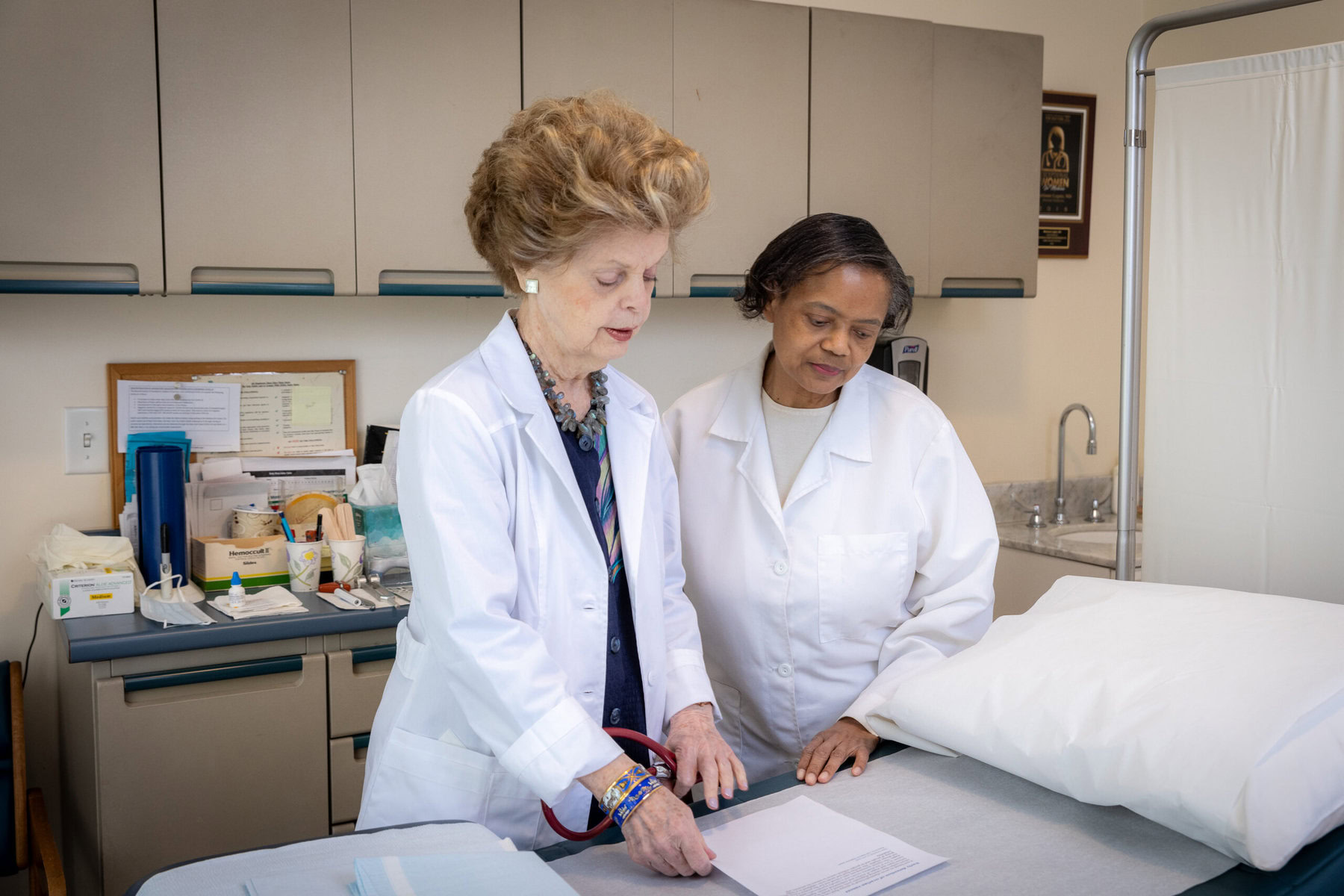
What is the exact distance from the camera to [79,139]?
222cm

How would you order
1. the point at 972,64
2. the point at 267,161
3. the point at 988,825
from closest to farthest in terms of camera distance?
the point at 988,825 < the point at 267,161 < the point at 972,64

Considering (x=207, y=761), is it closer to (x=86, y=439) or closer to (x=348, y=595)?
(x=348, y=595)

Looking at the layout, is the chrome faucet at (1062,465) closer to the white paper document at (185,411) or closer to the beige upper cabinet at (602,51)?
the beige upper cabinet at (602,51)

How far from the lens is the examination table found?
969mm

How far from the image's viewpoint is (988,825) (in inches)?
43.6

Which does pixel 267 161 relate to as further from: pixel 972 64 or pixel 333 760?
pixel 972 64

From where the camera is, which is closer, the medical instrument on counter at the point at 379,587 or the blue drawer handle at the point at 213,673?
the blue drawer handle at the point at 213,673

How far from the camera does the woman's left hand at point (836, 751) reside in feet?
4.17

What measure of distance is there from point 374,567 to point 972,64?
2.13 meters

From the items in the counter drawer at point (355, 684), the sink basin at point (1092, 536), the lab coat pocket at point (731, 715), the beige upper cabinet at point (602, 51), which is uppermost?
the beige upper cabinet at point (602, 51)

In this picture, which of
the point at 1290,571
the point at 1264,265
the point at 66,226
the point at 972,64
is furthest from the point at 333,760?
the point at 972,64

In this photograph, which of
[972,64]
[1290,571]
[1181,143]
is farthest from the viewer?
[972,64]

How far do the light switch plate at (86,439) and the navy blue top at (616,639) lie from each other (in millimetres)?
1766

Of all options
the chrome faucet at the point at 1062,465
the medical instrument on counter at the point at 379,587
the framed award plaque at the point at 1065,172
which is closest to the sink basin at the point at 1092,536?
the chrome faucet at the point at 1062,465
